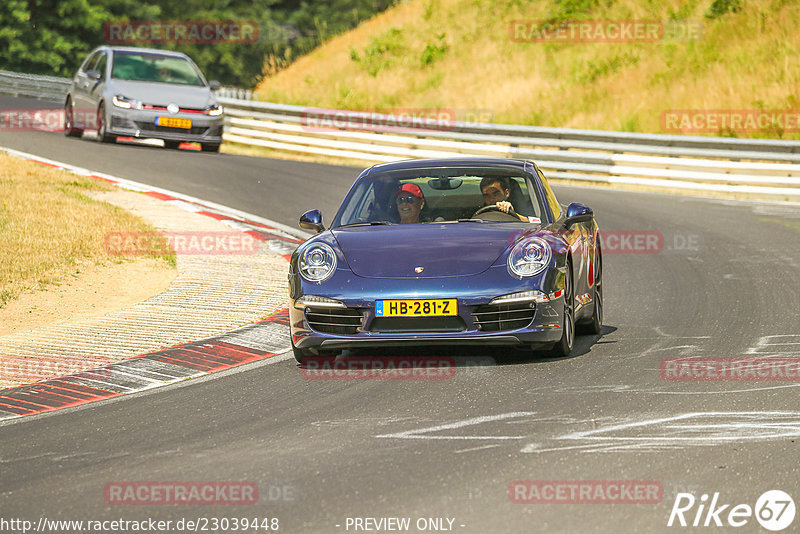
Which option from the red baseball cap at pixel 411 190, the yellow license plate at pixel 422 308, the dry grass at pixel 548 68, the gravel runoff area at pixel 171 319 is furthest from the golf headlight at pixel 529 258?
the dry grass at pixel 548 68

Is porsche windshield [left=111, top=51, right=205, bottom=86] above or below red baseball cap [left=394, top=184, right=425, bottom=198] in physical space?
above

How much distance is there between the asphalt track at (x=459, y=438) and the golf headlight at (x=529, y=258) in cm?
61

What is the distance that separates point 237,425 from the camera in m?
6.76

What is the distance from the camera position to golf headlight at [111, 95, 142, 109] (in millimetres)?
22688

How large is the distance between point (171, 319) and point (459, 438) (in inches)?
172

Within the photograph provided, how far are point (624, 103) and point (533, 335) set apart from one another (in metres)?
21.1

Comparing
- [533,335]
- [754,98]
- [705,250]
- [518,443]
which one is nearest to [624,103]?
[754,98]

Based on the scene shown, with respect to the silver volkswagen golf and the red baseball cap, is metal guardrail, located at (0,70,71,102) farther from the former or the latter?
the red baseball cap

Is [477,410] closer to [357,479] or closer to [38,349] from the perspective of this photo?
[357,479]

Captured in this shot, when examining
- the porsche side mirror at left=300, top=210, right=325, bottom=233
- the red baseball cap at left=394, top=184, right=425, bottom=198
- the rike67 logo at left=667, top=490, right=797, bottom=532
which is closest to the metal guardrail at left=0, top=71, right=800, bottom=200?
the red baseball cap at left=394, top=184, right=425, bottom=198

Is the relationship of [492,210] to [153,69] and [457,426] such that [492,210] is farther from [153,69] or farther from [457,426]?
[153,69]

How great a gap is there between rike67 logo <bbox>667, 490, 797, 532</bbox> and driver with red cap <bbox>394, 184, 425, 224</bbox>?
426 cm

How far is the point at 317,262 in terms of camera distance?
8.40 metres

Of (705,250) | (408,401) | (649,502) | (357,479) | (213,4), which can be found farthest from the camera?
(213,4)
